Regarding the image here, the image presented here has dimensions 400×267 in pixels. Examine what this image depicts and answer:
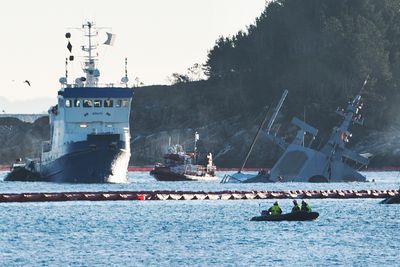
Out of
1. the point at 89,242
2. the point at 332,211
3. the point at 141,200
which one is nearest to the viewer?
the point at 89,242

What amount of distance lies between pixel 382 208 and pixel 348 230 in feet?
84.5

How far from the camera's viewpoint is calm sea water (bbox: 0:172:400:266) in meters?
98.7

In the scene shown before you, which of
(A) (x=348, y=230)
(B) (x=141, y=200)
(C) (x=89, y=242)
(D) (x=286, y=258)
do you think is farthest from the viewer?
(B) (x=141, y=200)

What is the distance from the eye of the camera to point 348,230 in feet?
396

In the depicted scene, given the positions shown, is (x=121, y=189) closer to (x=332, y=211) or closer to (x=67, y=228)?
(x=332, y=211)

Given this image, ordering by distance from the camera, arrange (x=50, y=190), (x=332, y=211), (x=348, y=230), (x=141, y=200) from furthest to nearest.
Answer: (x=50, y=190) < (x=141, y=200) < (x=332, y=211) < (x=348, y=230)

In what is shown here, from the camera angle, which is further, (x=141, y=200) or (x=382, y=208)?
(x=141, y=200)

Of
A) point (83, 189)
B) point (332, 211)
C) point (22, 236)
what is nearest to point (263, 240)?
point (22, 236)

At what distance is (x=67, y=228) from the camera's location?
123m

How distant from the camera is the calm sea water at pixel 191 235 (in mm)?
98688

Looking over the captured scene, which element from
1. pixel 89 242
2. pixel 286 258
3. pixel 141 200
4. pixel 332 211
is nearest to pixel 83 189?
pixel 141 200

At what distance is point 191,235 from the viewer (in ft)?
382

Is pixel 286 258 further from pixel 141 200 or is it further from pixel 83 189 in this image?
pixel 83 189

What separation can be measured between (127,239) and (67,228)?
1170cm
